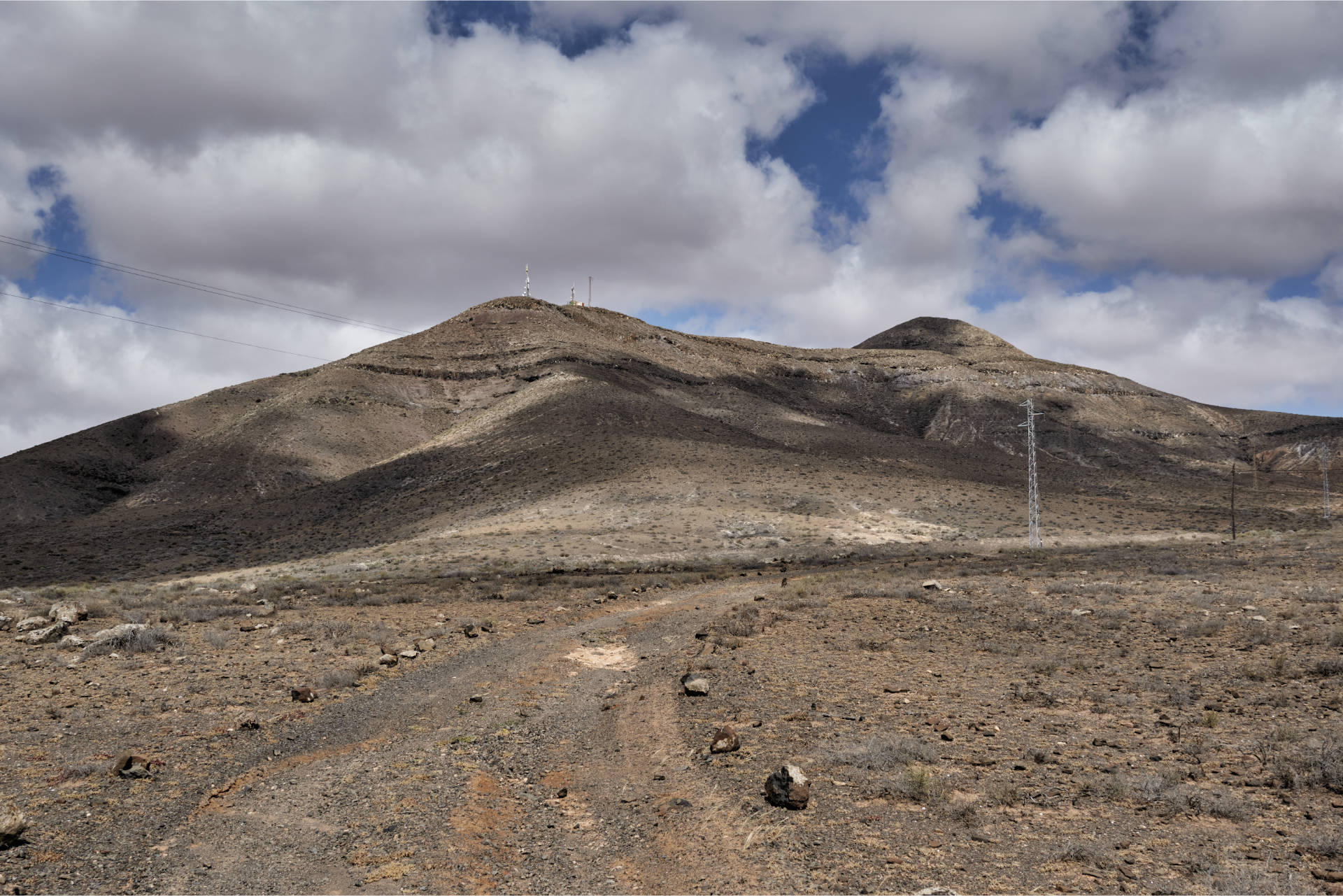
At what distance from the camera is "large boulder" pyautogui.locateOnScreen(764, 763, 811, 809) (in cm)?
819

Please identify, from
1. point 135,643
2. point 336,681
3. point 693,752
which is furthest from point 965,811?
point 135,643

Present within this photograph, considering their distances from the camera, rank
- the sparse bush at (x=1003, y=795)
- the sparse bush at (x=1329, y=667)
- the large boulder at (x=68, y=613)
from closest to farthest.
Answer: the sparse bush at (x=1003, y=795) < the sparse bush at (x=1329, y=667) < the large boulder at (x=68, y=613)

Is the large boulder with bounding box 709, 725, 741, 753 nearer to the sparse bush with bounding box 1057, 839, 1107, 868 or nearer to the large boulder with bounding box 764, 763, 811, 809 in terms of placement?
the large boulder with bounding box 764, 763, 811, 809

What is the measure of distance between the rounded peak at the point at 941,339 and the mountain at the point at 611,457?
1665 centimetres

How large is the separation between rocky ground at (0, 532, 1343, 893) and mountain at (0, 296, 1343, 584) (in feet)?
65.3

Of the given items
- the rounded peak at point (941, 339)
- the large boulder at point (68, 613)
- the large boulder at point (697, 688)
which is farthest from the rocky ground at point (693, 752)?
the rounded peak at point (941, 339)

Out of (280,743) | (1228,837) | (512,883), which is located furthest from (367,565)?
(1228,837)

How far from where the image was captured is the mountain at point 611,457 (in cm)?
4725

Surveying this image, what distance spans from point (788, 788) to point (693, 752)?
236 centimetres

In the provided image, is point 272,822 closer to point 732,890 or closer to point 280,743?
point 280,743

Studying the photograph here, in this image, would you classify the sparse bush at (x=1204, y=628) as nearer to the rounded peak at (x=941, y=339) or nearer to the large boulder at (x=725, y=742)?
the large boulder at (x=725, y=742)

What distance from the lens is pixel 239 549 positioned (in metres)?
50.2

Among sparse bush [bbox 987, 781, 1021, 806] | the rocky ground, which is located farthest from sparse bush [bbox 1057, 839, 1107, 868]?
sparse bush [bbox 987, 781, 1021, 806]

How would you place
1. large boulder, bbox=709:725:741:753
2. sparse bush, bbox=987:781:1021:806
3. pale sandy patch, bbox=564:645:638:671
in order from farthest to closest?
1. pale sandy patch, bbox=564:645:638:671
2. large boulder, bbox=709:725:741:753
3. sparse bush, bbox=987:781:1021:806
